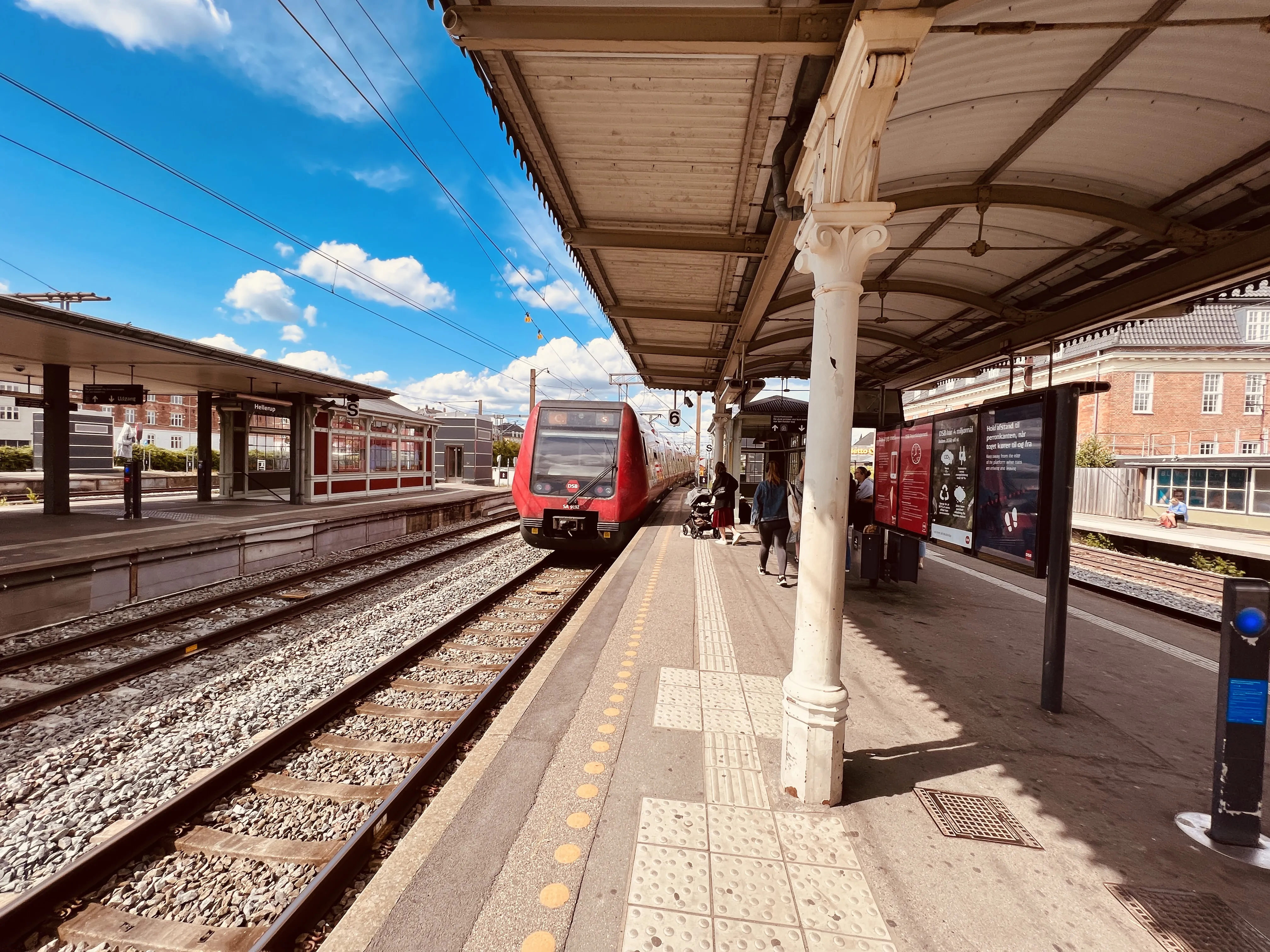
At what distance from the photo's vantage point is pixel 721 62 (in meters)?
3.32

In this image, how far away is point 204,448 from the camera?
53.5ft

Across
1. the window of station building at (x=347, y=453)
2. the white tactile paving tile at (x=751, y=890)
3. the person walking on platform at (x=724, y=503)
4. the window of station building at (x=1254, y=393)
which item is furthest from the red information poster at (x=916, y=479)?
the window of station building at (x=1254, y=393)

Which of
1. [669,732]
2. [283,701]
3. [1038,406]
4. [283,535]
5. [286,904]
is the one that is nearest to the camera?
[286,904]

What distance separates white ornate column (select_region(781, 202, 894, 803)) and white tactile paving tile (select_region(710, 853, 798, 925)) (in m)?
0.57

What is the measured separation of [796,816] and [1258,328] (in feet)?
130

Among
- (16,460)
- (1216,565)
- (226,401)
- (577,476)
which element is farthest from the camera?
(16,460)

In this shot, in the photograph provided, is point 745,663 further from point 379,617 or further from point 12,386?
point 12,386

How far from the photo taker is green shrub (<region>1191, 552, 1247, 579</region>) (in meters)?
10.6

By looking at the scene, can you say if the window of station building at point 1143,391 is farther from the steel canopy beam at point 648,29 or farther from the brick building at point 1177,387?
the steel canopy beam at point 648,29

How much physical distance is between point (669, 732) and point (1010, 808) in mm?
1751

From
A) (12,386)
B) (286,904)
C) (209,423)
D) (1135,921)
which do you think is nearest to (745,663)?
(1135,921)

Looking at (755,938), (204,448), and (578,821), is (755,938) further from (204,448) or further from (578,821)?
(204,448)

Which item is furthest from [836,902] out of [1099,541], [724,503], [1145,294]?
[1099,541]

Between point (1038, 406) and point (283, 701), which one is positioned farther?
point (283, 701)
